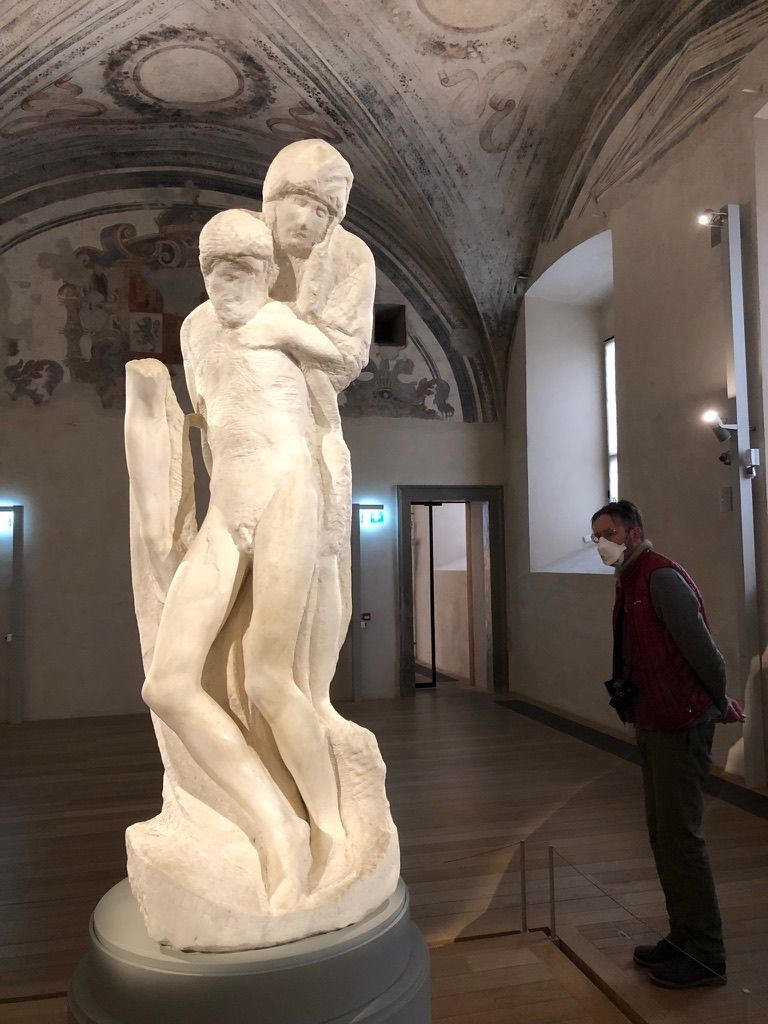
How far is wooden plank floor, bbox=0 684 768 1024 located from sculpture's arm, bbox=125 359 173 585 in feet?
5.65

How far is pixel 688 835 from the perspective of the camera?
9.09 feet

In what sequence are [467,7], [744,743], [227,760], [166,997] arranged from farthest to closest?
[467,7], [744,743], [227,760], [166,997]

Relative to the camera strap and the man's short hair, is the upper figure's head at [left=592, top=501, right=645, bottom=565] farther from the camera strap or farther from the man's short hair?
the camera strap

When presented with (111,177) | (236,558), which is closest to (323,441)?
(236,558)

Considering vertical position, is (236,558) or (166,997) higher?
(236,558)

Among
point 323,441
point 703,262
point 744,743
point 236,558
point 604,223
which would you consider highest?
point 604,223

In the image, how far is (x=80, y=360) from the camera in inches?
352

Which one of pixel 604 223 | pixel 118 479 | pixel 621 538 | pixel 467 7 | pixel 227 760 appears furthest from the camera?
pixel 118 479

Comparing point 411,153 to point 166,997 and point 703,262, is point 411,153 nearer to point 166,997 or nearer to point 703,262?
point 703,262

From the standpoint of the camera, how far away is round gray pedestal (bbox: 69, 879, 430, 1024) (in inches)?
80.7

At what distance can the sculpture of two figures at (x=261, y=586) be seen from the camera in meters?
2.30

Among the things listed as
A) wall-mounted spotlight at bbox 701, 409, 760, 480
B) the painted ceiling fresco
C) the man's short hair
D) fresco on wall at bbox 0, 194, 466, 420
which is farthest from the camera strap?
fresco on wall at bbox 0, 194, 466, 420

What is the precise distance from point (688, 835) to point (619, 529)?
108cm

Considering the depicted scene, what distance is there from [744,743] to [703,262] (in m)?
3.43
